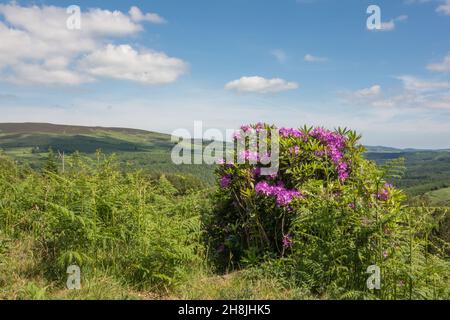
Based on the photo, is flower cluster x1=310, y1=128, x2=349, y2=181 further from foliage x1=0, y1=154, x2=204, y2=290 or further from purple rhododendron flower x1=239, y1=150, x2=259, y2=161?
foliage x1=0, y1=154, x2=204, y2=290

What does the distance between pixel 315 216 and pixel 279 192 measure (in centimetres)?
125

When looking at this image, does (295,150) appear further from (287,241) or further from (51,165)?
(51,165)

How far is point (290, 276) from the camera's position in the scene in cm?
535

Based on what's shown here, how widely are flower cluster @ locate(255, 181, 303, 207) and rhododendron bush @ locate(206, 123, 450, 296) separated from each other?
0.05 ft

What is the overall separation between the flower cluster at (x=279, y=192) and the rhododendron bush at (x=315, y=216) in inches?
0.6

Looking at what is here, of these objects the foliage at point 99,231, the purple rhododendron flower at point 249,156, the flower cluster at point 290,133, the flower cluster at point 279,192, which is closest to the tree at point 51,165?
the foliage at point 99,231

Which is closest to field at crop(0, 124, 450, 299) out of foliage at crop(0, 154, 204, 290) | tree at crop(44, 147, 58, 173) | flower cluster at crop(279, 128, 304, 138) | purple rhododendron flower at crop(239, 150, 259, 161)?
foliage at crop(0, 154, 204, 290)

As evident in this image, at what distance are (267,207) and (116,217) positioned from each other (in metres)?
2.48

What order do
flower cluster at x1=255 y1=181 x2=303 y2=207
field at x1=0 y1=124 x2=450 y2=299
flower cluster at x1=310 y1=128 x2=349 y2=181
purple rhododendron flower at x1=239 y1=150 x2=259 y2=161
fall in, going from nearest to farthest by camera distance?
field at x1=0 y1=124 x2=450 y2=299, flower cluster at x1=255 y1=181 x2=303 y2=207, flower cluster at x1=310 y1=128 x2=349 y2=181, purple rhododendron flower at x1=239 y1=150 x2=259 y2=161

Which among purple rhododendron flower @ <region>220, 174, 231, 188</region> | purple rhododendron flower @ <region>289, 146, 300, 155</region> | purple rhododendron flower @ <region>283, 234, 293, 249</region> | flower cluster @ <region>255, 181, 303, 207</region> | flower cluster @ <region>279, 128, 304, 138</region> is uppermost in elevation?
flower cluster @ <region>279, 128, 304, 138</region>

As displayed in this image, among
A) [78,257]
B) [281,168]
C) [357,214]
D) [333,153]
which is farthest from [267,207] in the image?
[78,257]

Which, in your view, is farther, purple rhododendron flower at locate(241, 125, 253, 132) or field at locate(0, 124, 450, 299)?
purple rhododendron flower at locate(241, 125, 253, 132)

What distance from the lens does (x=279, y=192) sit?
6.39m

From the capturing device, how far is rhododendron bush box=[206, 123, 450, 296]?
15.7 ft
